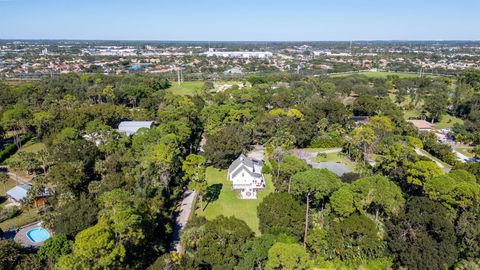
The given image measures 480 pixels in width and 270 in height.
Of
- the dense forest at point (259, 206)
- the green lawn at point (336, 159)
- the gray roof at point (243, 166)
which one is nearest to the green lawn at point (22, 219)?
the dense forest at point (259, 206)

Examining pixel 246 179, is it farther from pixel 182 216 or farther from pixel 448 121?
pixel 448 121

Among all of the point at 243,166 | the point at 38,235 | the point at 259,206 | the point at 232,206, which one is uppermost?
the point at 259,206

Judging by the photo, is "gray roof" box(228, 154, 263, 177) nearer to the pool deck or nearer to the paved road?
the paved road

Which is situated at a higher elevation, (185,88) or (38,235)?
(185,88)

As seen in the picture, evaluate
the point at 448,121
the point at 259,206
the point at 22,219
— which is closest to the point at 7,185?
the point at 22,219

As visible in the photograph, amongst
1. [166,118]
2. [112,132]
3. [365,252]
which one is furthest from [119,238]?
[166,118]

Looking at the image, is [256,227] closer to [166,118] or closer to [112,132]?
[112,132]

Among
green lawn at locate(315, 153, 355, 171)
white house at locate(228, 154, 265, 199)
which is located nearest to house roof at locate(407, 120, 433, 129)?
green lawn at locate(315, 153, 355, 171)

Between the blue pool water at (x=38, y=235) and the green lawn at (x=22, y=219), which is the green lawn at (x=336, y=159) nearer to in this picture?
the blue pool water at (x=38, y=235)
